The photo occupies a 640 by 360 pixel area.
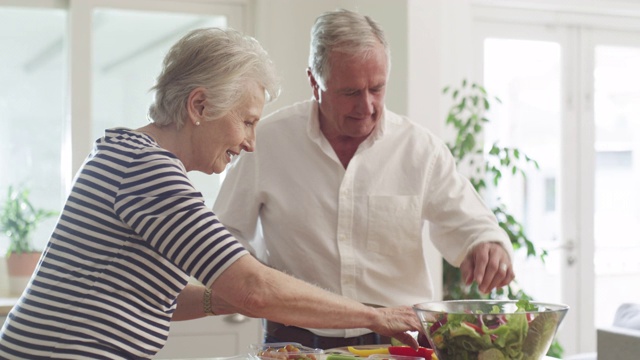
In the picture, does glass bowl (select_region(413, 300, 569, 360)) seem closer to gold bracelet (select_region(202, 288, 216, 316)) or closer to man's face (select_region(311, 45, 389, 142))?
gold bracelet (select_region(202, 288, 216, 316))

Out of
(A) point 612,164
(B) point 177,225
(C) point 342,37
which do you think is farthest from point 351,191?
(A) point 612,164

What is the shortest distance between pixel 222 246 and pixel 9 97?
3112 millimetres

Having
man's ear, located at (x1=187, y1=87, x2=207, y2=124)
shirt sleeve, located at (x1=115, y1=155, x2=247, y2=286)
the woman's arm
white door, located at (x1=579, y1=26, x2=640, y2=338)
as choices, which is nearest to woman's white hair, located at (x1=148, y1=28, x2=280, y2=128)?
man's ear, located at (x1=187, y1=87, x2=207, y2=124)

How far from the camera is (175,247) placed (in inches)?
61.2

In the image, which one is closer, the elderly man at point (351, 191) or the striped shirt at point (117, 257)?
the striped shirt at point (117, 257)

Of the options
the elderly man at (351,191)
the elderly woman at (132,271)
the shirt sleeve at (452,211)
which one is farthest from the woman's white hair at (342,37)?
the elderly woman at (132,271)

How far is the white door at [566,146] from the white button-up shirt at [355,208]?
2.81 metres

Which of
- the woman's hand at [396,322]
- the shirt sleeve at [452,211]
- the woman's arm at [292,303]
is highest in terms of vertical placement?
the shirt sleeve at [452,211]

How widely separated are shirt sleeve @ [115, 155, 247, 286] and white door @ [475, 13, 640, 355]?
382cm

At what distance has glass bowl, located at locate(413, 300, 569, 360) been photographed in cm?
155

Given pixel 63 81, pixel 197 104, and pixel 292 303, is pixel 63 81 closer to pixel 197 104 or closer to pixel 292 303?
pixel 197 104

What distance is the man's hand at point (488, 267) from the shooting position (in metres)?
2.12

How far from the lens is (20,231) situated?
13.7 feet

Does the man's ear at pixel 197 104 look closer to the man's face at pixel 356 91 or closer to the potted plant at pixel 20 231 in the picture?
the man's face at pixel 356 91
